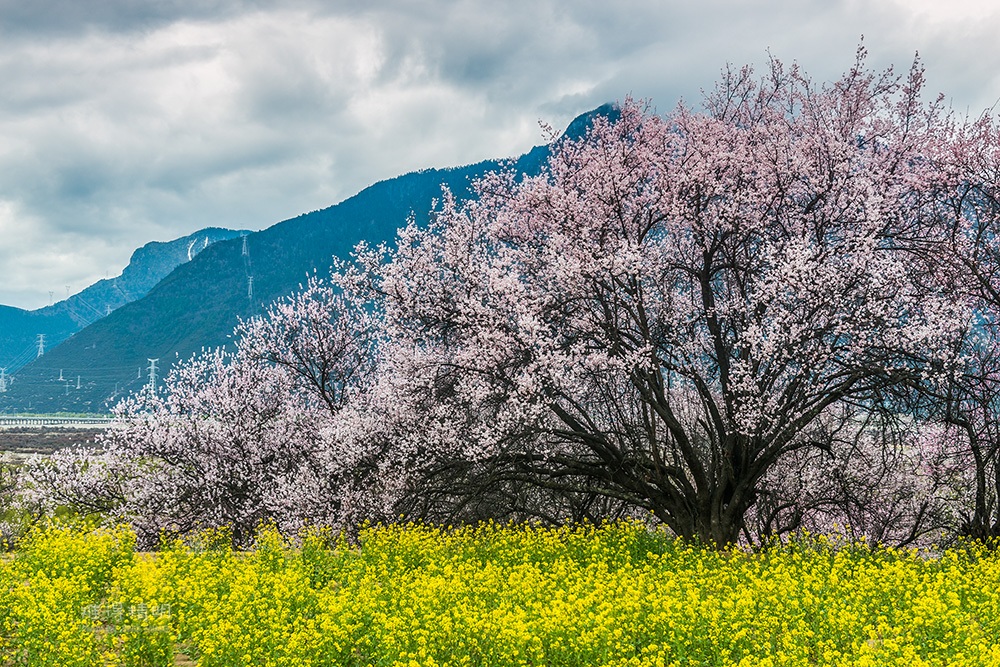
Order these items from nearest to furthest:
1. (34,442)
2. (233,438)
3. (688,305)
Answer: (688,305) < (233,438) < (34,442)

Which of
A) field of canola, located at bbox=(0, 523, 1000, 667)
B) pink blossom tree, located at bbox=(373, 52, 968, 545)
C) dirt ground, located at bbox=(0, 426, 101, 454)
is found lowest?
dirt ground, located at bbox=(0, 426, 101, 454)

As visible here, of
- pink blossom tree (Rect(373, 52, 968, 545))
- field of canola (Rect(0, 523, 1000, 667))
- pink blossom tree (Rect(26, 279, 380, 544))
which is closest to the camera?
field of canola (Rect(0, 523, 1000, 667))

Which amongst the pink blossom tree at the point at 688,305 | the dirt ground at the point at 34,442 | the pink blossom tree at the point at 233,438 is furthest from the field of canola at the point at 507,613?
the dirt ground at the point at 34,442

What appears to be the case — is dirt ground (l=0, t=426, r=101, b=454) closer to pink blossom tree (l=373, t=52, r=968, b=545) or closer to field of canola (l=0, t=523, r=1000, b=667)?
pink blossom tree (l=373, t=52, r=968, b=545)

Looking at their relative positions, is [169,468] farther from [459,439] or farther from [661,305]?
[661,305]

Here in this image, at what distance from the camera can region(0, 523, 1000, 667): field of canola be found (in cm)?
884

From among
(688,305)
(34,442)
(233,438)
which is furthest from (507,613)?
(34,442)

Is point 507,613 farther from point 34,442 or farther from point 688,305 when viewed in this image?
point 34,442

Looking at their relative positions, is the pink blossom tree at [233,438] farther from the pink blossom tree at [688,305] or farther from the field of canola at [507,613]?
the field of canola at [507,613]

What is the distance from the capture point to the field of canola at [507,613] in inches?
348

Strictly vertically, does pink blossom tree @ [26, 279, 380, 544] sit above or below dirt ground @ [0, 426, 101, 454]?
above

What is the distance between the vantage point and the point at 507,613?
32.3 ft

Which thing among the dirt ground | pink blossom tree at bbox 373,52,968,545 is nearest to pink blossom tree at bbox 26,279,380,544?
pink blossom tree at bbox 373,52,968,545

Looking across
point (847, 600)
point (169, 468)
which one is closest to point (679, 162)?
point (847, 600)
